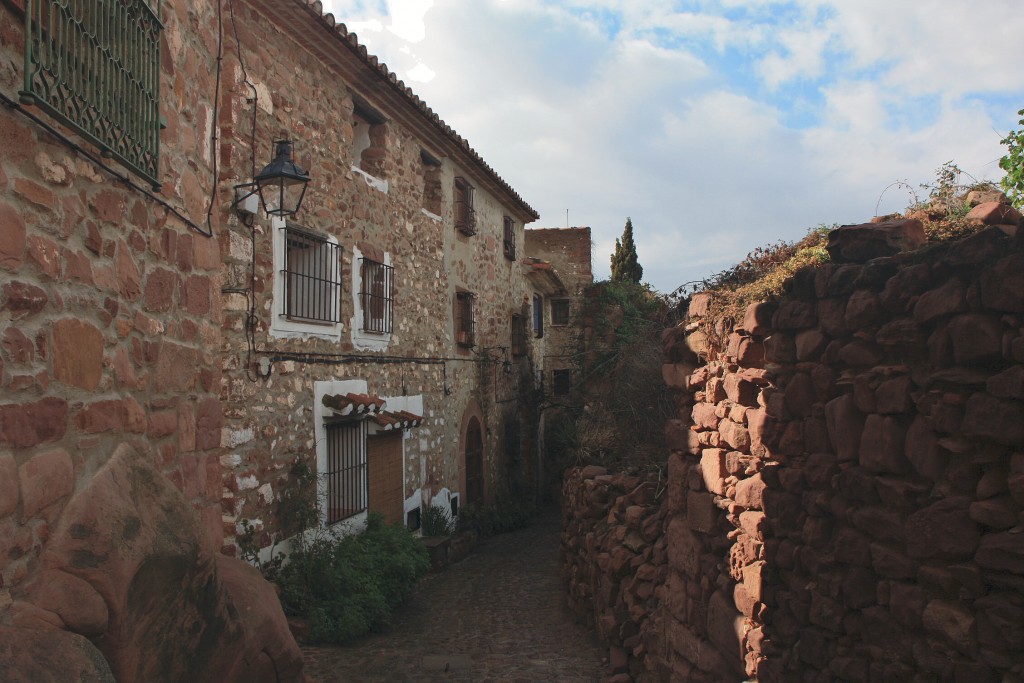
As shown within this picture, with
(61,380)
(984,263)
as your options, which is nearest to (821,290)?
(984,263)

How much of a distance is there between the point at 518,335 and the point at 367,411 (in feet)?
27.6

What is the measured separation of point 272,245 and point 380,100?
11.5 feet

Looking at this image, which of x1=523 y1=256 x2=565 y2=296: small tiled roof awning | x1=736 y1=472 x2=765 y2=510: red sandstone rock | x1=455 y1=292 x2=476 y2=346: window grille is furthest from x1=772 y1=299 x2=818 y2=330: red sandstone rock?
x1=523 y1=256 x2=565 y2=296: small tiled roof awning

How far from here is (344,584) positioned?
7637 mm

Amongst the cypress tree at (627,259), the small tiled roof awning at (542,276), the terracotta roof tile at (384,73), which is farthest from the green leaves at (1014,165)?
the cypress tree at (627,259)

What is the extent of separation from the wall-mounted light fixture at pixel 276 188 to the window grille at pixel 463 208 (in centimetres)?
548

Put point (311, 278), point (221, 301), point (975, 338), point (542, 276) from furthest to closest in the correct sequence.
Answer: point (542, 276) → point (311, 278) → point (221, 301) → point (975, 338)

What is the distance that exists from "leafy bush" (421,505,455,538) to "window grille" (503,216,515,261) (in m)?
6.48

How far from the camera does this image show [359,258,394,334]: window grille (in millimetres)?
9414

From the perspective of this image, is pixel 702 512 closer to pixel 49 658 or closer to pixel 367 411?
pixel 49 658

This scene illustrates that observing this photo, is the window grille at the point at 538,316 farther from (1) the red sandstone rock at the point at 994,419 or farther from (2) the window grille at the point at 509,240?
(1) the red sandstone rock at the point at 994,419

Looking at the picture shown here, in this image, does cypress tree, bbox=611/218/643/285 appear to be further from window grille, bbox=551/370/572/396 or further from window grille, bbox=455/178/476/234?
window grille, bbox=455/178/476/234

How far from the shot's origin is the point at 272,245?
24.2ft

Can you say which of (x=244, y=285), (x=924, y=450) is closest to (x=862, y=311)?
(x=924, y=450)
